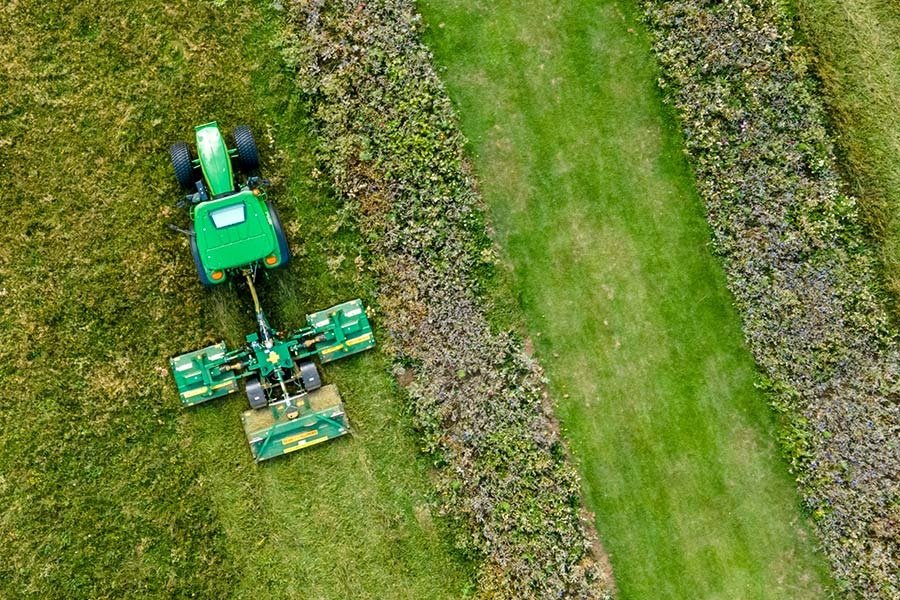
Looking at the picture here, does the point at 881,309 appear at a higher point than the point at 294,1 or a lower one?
lower

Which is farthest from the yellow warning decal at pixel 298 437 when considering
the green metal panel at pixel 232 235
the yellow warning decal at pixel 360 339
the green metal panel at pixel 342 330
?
the green metal panel at pixel 232 235

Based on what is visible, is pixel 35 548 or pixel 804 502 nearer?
pixel 35 548

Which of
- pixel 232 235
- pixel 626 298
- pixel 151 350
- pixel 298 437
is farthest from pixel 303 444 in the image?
pixel 626 298

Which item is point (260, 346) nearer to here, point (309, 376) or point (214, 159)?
point (309, 376)

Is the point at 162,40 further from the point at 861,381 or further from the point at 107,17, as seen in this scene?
the point at 861,381

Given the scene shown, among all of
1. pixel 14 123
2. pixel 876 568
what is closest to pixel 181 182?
pixel 14 123

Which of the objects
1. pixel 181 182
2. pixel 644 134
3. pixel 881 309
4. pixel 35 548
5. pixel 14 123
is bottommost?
pixel 881 309

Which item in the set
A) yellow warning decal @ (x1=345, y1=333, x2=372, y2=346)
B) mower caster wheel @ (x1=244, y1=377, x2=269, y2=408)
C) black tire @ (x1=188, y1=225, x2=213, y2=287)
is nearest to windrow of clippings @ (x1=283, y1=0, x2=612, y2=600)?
yellow warning decal @ (x1=345, y1=333, x2=372, y2=346)

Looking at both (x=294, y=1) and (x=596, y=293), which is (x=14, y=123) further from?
(x=596, y=293)

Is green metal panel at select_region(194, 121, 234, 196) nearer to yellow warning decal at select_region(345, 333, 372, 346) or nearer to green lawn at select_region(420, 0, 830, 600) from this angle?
yellow warning decal at select_region(345, 333, 372, 346)
